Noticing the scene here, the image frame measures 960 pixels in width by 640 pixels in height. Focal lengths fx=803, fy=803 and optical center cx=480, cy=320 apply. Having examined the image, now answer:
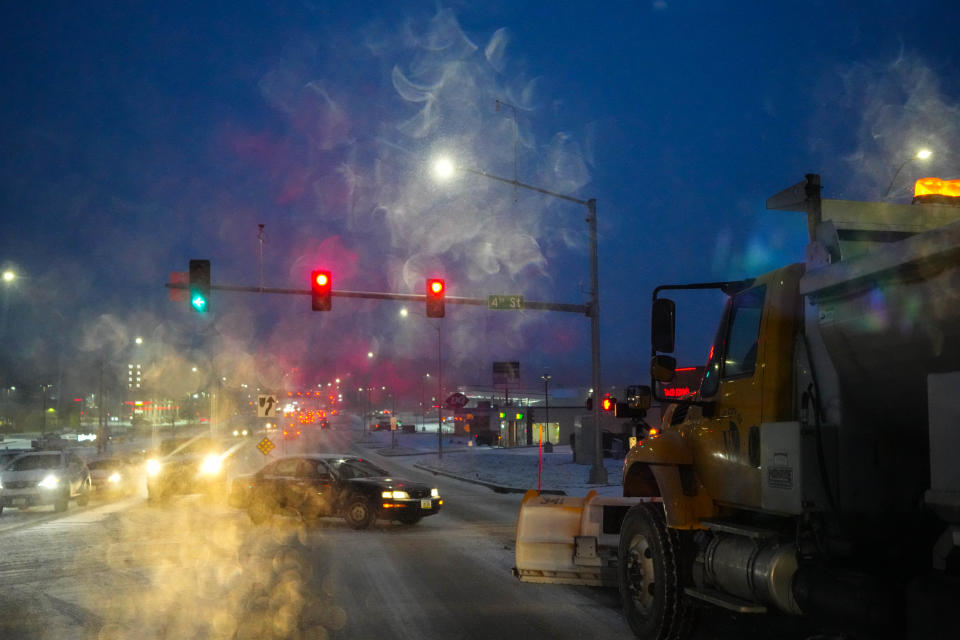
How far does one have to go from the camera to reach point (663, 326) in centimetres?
655

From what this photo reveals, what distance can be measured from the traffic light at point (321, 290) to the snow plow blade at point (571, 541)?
1349 centimetres

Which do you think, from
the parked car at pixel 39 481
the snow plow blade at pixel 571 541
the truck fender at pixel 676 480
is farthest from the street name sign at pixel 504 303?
the truck fender at pixel 676 480

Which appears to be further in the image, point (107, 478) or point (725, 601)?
point (107, 478)

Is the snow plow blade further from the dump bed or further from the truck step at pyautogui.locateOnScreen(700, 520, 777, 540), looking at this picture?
the dump bed

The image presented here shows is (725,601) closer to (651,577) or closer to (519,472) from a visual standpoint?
(651,577)

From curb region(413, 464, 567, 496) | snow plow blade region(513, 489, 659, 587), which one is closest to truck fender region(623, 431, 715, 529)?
snow plow blade region(513, 489, 659, 587)

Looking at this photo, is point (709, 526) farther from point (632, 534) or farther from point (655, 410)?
point (655, 410)

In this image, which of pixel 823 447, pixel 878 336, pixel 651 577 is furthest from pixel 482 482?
pixel 878 336

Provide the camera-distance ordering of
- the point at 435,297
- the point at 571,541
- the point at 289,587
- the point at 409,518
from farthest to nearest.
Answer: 1. the point at 435,297
2. the point at 409,518
3. the point at 289,587
4. the point at 571,541

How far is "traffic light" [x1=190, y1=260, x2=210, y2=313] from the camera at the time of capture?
68.6 ft

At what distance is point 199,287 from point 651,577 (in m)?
16.7

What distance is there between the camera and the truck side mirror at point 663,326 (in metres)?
6.54

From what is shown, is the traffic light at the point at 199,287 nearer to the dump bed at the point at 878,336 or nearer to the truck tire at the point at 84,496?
the truck tire at the point at 84,496

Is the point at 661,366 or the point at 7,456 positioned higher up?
the point at 661,366
